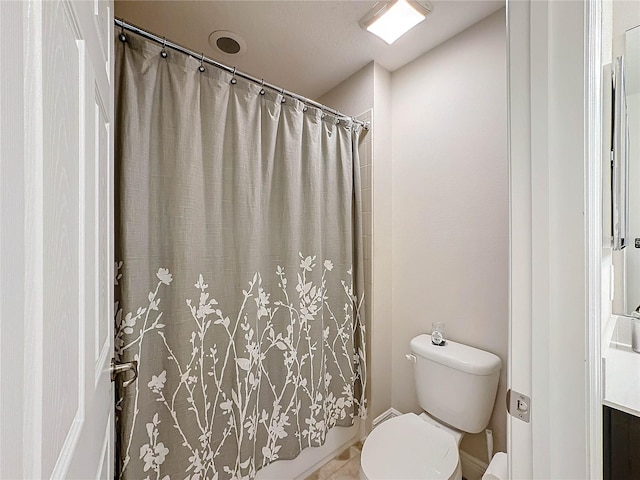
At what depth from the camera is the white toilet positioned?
3.79 feet

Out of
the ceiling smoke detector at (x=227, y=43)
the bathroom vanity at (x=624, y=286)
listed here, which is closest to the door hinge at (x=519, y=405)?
the bathroom vanity at (x=624, y=286)

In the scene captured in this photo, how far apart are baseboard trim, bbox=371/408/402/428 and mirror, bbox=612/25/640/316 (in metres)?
1.28

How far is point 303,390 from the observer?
5.00ft

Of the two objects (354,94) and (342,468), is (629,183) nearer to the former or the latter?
(354,94)

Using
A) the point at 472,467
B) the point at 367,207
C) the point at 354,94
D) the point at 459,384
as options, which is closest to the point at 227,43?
the point at 354,94

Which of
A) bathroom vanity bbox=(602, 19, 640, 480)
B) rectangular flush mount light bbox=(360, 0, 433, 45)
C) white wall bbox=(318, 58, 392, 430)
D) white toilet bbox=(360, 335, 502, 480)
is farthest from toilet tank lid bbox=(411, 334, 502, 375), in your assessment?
rectangular flush mount light bbox=(360, 0, 433, 45)

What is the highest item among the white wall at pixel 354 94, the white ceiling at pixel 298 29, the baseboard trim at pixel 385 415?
the white ceiling at pixel 298 29

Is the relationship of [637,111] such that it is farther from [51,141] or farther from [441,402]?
[51,141]

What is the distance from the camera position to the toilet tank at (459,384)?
4.44ft

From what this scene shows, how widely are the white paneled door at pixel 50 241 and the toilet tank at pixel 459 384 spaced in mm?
1352

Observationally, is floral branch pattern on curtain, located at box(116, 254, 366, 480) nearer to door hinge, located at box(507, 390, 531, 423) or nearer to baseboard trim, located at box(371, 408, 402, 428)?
baseboard trim, located at box(371, 408, 402, 428)

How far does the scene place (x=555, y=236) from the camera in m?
0.57

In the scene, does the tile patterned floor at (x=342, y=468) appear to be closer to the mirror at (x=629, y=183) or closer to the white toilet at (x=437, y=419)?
the white toilet at (x=437, y=419)

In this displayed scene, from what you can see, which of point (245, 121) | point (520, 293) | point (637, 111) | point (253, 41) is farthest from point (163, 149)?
point (637, 111)
